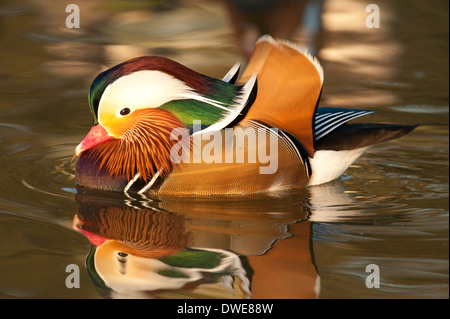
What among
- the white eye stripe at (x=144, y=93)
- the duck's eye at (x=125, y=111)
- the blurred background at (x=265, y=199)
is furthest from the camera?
the duck's eye at (x=125, y=111)

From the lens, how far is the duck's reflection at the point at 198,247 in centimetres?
419

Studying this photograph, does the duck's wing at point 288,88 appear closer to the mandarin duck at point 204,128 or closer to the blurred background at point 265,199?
the mandarin duck at point 204,128

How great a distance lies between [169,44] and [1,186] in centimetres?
387

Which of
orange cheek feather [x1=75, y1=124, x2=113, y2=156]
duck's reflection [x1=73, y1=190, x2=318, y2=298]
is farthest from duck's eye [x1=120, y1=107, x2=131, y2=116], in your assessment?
duck's reflection [x1=73, y1=190, x2=318, y2=298]

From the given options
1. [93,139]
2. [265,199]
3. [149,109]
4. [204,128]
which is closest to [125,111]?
[149,109]

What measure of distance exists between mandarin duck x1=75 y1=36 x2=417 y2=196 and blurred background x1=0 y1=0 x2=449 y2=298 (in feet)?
0.57

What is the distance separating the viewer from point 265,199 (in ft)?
18.0

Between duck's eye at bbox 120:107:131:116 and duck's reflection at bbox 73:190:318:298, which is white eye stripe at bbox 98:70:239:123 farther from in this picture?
duck's reflection at bbox 73:190:318:298

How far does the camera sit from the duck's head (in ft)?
17.6

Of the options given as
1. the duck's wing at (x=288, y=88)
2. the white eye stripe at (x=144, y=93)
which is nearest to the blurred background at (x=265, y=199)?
the duck's wing at (x=288, y=88)

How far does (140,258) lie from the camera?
4508mm

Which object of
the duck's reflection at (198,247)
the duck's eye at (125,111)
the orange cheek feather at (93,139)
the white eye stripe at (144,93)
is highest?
the white eye stripe at (144,93)

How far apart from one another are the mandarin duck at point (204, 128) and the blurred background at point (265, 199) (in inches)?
6.9

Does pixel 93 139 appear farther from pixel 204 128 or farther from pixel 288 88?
pixel 288 88
